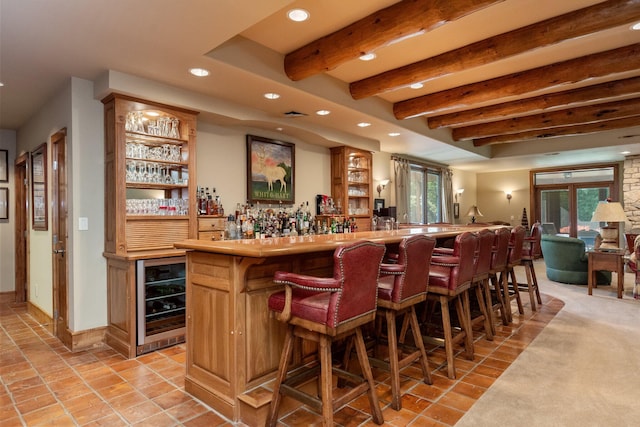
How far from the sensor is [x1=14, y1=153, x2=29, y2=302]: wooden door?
5.50m

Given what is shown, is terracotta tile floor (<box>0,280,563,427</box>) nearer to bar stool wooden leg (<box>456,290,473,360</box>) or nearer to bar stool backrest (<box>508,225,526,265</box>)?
bar stool wooden leg (<box>456,290,473,360</box>)

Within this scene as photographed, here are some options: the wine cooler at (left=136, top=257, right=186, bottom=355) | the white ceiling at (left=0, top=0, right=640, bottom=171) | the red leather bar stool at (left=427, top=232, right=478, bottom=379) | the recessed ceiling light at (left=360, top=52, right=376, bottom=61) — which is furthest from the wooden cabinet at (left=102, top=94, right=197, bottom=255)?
the red leather bar stool at (left=427, top=232, right=478, bottom=379)

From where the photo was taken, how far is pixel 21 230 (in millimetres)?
5598

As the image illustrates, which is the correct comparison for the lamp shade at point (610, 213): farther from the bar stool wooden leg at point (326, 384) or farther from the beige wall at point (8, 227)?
the beige wall at point (8, 227)

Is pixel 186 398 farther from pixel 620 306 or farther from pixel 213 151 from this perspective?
pixel 620 306

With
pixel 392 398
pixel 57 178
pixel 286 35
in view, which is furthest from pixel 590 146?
pixel 57 178

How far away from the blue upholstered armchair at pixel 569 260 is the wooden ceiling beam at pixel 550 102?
2.35 metres

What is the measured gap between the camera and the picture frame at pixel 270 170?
5.08m

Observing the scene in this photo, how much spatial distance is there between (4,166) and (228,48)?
4.83 meters

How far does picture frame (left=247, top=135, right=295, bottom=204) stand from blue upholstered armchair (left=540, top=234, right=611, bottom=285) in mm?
4661

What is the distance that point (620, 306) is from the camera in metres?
4.95

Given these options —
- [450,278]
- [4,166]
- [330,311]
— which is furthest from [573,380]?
[4,166]

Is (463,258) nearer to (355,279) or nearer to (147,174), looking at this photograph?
(355,279)

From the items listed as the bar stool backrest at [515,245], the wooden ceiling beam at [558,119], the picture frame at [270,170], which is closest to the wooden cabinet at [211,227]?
the picture frame at [270,170]
